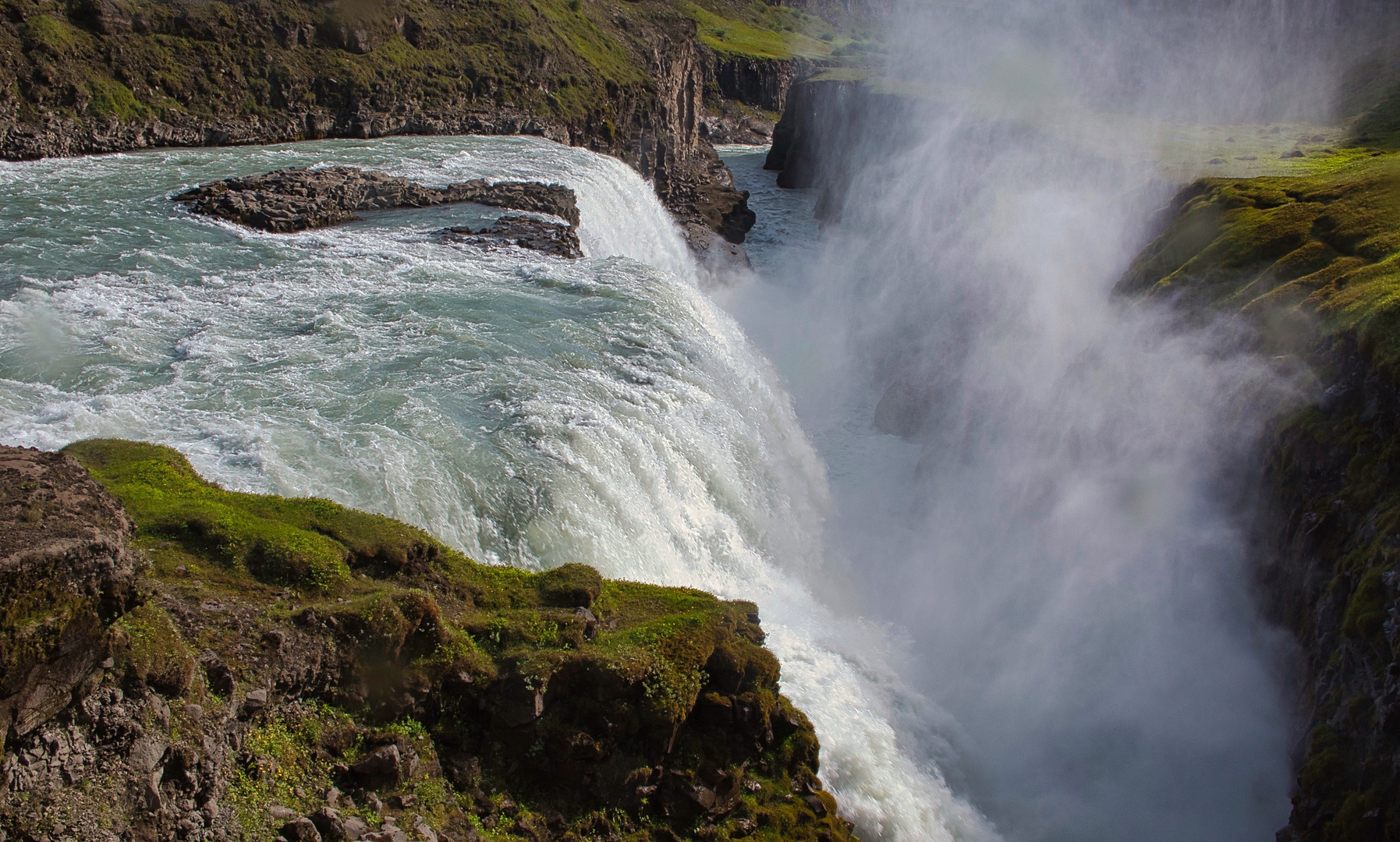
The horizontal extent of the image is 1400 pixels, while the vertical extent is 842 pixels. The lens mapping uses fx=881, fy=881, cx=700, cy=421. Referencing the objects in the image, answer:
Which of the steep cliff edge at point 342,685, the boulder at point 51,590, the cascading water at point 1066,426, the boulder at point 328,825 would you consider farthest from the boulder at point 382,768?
the cascading water at point 1066,426

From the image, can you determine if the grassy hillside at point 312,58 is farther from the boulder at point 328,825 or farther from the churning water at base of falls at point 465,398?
the boulder at point 328,825

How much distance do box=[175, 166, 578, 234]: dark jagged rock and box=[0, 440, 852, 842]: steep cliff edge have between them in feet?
43.9

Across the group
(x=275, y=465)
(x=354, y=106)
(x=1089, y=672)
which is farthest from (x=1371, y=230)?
(x=354, y=106)

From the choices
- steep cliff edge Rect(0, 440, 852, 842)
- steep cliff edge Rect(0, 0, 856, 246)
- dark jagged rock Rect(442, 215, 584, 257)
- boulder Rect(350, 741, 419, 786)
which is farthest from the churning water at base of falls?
steep cliff edge Rect(0, 0, 856, 246)

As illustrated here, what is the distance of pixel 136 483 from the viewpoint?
28.9 feet

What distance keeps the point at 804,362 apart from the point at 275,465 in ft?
69.6

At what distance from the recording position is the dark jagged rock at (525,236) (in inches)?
878

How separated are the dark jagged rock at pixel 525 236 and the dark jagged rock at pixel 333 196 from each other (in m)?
1.41

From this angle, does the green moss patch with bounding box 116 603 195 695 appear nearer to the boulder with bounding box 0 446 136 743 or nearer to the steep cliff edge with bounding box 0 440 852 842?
the steep cliff edge with bounding box 0 440 852 842

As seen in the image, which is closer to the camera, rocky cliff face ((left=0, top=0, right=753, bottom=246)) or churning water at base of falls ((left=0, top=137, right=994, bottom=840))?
churning water at base of falls ((left=0, top=137, right=994, bottom=840))

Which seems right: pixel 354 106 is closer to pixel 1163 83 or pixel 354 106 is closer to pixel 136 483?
pixel 136 483

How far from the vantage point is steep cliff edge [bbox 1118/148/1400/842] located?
9.95 meters

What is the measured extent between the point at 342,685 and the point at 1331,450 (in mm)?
13151

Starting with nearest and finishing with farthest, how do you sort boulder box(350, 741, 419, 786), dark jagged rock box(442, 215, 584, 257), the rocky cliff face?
boulder box(350, 741, 419, 786), dark jagged rock box(442, 215, 584, 257), the rocky cliff face
